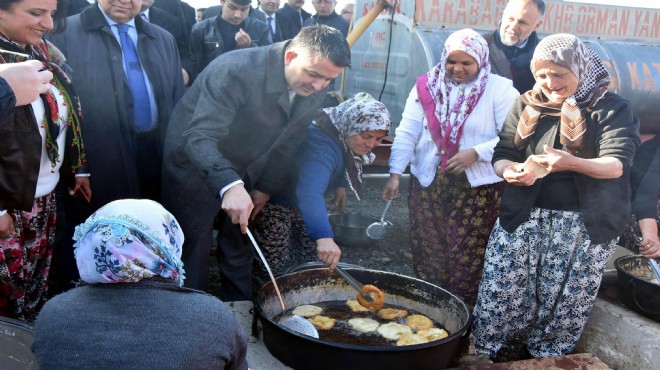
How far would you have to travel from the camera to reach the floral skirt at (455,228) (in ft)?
12.5

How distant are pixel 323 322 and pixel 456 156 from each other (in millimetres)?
1418

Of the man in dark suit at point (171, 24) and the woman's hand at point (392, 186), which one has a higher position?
the man in dark suit at point (171, 24)

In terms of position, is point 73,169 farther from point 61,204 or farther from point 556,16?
point 556,16

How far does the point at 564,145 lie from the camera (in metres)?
2.94

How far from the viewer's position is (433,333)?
9.98ft

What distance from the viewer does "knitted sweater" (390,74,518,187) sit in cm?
371

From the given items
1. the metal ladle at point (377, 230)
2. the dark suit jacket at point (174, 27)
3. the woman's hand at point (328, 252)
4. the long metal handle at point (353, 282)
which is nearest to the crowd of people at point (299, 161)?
the woman's hand at point (328, 252)

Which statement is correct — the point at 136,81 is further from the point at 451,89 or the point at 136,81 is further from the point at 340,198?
the point at 451,89

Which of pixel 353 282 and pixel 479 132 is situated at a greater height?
pixel 479 132

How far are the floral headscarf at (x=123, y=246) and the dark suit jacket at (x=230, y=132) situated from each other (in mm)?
1017

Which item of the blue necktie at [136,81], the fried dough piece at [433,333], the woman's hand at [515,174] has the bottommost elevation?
the fried dough piece at [433,333]

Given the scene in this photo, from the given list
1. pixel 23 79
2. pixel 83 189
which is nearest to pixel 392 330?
pixel 83 189

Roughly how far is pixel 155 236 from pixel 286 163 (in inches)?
70.4

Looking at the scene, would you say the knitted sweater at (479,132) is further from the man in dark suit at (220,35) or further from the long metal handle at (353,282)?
the man in dark suit at (220,35)
